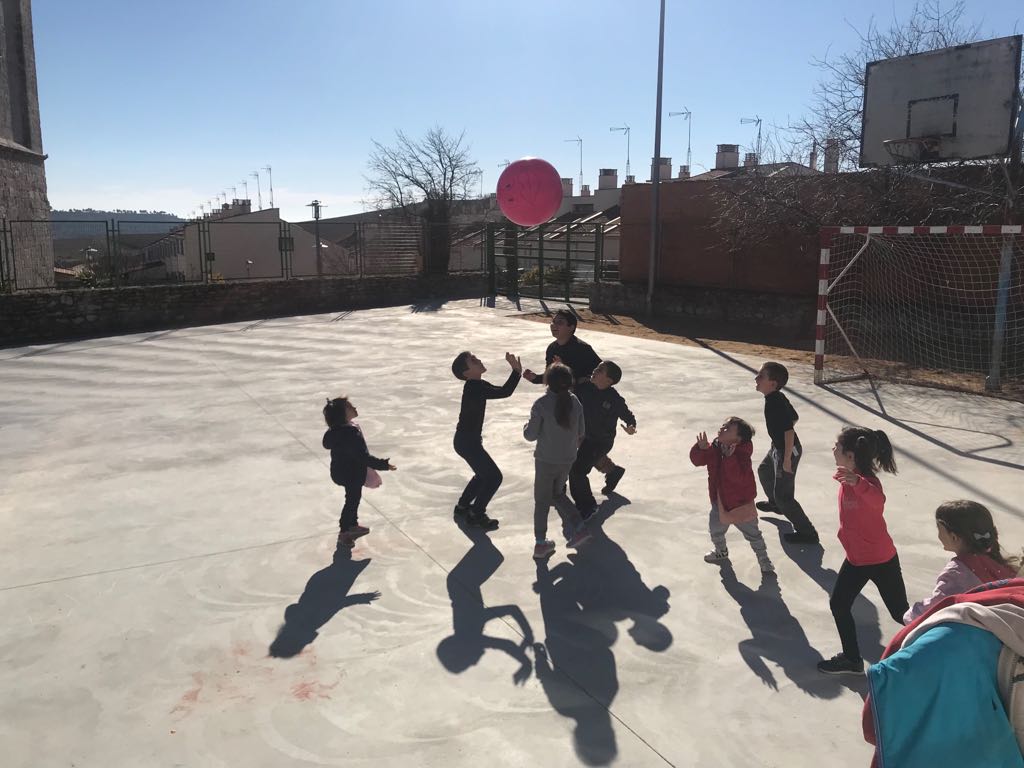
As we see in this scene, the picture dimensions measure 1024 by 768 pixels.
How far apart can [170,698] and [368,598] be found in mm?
1268

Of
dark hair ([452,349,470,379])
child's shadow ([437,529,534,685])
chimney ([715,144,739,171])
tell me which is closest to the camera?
child's shadow ([437,529,534,685])

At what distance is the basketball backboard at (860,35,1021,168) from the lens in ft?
37.6

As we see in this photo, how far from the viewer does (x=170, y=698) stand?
3666 millimetres

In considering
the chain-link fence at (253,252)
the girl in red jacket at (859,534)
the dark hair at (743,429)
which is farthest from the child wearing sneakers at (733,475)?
the chain-link fence at (253,252)

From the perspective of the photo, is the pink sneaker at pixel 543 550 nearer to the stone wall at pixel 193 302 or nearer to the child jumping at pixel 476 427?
the child jumping at pixel 476 427

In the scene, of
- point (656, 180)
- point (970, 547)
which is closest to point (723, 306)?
point (656, 180)

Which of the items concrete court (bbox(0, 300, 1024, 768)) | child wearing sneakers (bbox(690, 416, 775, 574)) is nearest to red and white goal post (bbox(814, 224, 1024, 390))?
concrete court (bbox(0, 300, 1024, 768))

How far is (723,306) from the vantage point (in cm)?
1855

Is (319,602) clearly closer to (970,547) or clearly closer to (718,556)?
(718,556)

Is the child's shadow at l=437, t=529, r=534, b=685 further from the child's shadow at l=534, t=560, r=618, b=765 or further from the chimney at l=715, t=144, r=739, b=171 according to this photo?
the chimney at l=715, t=144, r=739, b=171

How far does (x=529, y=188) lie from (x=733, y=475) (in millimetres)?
5533

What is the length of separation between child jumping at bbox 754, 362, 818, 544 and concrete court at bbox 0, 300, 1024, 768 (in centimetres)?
21

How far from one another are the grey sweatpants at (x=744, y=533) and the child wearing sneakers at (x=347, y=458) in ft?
6.95

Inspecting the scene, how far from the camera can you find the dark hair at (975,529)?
277 cm
